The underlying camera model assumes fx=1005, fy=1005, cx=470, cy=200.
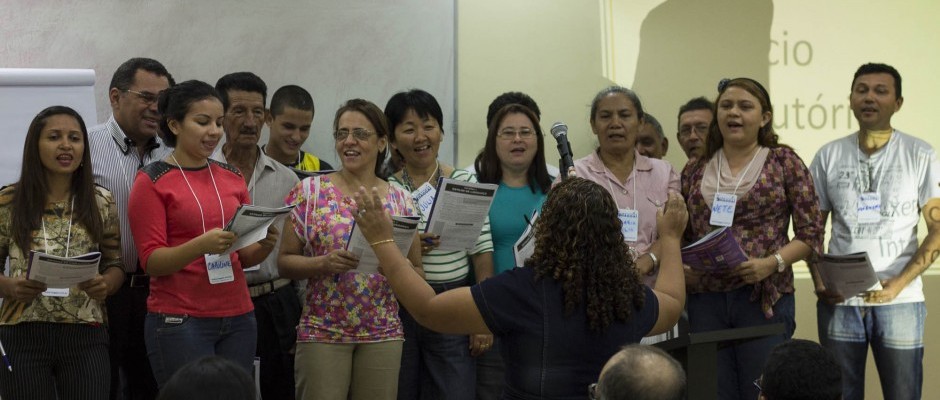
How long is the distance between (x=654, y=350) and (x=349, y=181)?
1.89 m

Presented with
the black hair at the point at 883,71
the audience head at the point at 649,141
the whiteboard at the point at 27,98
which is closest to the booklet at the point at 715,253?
the audience head at the point at 649,141

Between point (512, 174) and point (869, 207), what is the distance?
185cm

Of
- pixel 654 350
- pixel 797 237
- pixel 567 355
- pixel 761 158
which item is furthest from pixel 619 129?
pixel 654 350

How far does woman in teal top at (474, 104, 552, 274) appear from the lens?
4480 mm

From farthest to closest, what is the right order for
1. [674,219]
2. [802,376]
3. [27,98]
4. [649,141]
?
[649,141] → [27,98] → [674,219] → [802,376]

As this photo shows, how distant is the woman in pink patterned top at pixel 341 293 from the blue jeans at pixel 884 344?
7.50 ft

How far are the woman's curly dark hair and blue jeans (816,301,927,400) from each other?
2.46 m

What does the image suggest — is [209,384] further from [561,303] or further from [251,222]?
[251,222]

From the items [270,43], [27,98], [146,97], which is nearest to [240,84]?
[146,97]

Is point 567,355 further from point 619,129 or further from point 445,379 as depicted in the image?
point 619,129

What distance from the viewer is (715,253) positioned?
407 cm

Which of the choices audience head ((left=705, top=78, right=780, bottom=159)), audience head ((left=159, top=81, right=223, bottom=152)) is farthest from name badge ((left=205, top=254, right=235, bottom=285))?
audience head ((left=705, top=78, right=780, bottom=159))

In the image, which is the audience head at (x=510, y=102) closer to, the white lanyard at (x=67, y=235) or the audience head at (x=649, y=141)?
the audience head at (x=649, y=141)

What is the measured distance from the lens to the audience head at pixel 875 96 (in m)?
5.03
